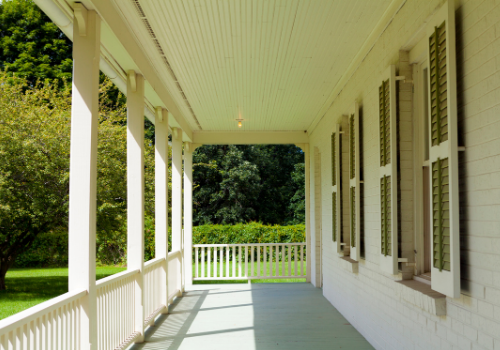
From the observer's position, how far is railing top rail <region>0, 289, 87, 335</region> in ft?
7.83

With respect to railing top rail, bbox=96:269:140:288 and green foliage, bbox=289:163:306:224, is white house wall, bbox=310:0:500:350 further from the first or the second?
green foliage, bbox=289:163:306:224

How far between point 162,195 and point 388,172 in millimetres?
3764

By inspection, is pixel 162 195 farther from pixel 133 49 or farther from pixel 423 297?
pixel 423 297

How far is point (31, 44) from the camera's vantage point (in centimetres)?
1788

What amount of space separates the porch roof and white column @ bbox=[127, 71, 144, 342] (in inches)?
12.4

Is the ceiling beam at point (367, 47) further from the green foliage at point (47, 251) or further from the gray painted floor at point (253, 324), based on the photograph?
the green foliage at point (47, 251)

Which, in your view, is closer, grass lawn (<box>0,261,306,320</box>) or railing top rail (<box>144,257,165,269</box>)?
railing top rail (<box>144,257,165,269</box>)

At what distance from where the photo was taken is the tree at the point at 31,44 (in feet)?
57.8

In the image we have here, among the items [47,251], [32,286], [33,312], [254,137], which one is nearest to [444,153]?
[33,312]

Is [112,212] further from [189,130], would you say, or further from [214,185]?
[214,185]

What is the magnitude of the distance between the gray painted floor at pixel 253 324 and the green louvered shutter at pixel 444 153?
2367 mm

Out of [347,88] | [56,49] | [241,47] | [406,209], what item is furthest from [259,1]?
[56,49]

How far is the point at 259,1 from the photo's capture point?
12.6 ft

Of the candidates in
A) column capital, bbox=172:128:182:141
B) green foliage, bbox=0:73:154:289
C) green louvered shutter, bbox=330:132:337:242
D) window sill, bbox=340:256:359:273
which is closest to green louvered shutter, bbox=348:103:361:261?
window sill, bbox=340:256:359:273
